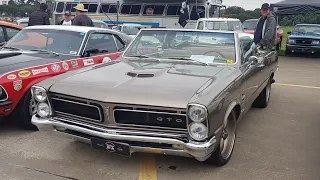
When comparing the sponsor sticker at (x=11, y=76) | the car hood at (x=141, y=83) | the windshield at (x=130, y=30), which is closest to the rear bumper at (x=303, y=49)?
the windshield at (x=130, y=30)

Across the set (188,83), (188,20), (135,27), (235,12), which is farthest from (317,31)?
(235,12)

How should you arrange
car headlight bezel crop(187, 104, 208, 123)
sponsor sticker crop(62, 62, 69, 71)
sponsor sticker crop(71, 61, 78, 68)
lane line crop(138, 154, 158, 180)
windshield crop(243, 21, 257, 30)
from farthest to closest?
windshield crop(243, 21, 257, 30)
sponsor sticker crop(71, 61, 78, 68)
sponsor sticker crop(62, 62, 69, 71)
lane line crop(138, 154, 158, 180)
car headlight bezel crop(187, 104, 208, 123)

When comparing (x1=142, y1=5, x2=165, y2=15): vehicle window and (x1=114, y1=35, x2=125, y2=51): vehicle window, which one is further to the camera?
(x1=142, y1=5, x2=165, y2=15): vehicle window

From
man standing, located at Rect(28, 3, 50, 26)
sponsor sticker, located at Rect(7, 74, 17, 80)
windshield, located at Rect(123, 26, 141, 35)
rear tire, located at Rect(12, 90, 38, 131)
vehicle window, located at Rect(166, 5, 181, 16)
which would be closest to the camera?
sponsor sticker, located at Rect(7, 74, 17, 80)

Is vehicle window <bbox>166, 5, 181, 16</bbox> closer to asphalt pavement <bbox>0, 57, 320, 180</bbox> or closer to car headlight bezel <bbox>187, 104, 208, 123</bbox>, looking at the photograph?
asphalt pavement <bbox>0, 57, 320, 180</bbox>

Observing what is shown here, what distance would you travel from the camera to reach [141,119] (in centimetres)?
341

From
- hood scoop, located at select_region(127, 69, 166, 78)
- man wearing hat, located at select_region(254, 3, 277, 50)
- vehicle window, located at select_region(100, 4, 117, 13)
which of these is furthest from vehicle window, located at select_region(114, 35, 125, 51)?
vehicle window, located at select_region(100, 4, 117, 13)

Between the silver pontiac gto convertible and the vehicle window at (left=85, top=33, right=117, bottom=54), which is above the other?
the vehicle window at (left=85, top=33, right=117, bottom=54)

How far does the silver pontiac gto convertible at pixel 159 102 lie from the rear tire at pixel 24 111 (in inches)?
37.5

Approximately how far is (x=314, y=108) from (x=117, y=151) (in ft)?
15.2

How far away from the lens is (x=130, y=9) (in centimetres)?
2045

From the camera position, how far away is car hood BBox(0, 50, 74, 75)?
483cm

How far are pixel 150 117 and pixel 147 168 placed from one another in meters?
0.76

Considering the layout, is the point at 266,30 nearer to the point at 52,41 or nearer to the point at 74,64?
the point at 74,64
